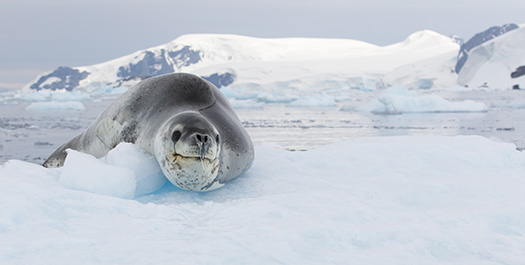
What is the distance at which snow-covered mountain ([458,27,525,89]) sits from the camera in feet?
151

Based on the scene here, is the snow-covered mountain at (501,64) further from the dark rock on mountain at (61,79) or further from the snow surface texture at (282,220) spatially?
the dark rock on mountain at (61,79)

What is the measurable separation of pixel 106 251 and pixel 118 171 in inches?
33.9

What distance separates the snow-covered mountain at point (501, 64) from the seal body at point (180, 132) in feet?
156

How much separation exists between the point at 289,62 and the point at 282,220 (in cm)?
5965

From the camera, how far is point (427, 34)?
282 ft

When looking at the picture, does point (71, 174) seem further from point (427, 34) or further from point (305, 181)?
point (427, 34)

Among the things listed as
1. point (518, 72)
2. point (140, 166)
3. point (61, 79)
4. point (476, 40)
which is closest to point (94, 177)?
point (140, 166)

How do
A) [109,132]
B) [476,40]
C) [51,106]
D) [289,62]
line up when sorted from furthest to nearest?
1. [476,40]
2. [289,62]
3. [51,106]
4. [109,132]

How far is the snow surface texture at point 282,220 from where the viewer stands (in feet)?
5.37

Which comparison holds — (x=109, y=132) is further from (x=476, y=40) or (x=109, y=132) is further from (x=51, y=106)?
(x=476, y=40)

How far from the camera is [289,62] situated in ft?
200

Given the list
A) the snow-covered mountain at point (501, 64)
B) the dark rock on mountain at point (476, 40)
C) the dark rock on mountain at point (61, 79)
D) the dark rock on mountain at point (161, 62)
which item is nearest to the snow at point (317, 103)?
the snow-covered mountain at point (501, 64)

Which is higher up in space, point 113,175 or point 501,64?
point 501,64

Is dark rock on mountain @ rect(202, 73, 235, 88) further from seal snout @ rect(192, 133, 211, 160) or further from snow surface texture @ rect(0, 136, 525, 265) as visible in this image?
seal snout @ rect(192, 133, 211, 160)
